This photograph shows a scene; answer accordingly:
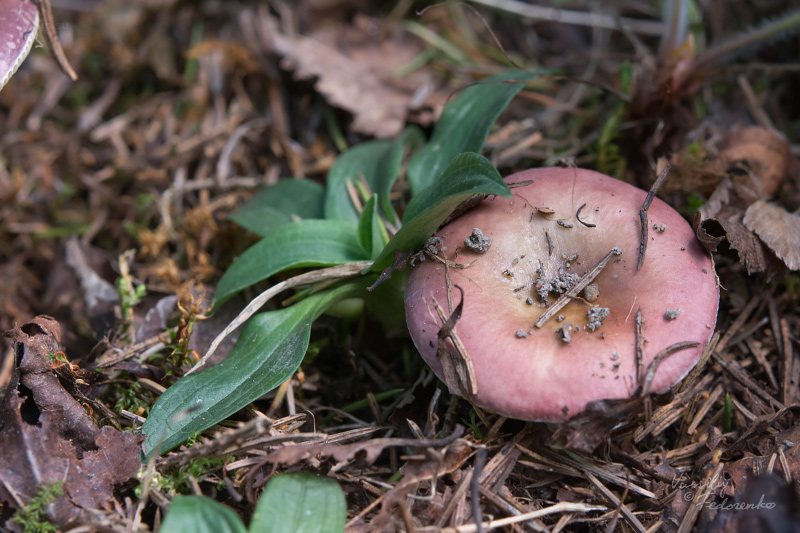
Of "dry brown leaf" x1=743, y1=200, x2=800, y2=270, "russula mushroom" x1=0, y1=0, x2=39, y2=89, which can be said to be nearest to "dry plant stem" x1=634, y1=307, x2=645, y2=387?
"dry brown leaf" x1=743, y1=200, x2=800, y2=270

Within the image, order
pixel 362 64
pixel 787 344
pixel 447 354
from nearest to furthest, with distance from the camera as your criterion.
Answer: pixel 447 354 → pixel 787 344 → pixel 362 64

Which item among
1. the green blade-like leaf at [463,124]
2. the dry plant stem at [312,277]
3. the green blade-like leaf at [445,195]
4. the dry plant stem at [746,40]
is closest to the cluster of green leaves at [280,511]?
the dry plant stem at [312,277]

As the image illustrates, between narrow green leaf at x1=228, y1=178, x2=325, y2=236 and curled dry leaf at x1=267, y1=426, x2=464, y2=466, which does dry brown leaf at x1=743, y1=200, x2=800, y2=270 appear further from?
narrow green leaf at x1=228, y1=178, x2=325, y2=236

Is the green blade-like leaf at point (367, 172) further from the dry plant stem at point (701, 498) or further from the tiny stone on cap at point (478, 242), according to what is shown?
the dry plant stem at point (701, 498)

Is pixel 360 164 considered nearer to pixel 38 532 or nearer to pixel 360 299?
pixel 360 299

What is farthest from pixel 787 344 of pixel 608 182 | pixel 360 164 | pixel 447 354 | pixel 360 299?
pixel 360 164

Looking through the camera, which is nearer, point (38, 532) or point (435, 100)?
point (38, 532)
